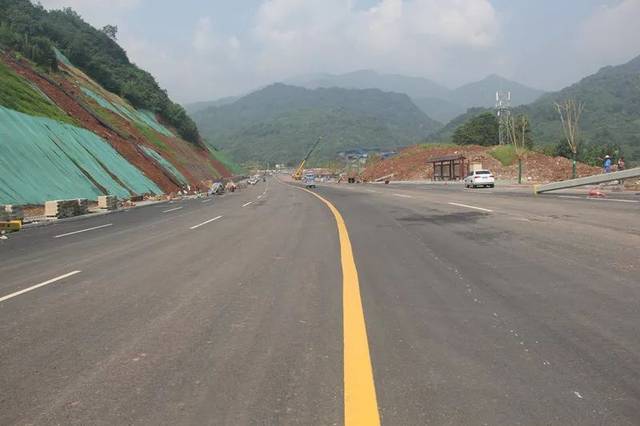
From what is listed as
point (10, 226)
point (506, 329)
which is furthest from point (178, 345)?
point (10, 226)

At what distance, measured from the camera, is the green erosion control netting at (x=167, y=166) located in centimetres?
5566

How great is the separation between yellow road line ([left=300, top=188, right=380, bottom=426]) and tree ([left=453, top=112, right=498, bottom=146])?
110103 millimetres

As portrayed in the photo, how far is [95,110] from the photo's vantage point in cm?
5403

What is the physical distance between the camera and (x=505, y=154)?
2753 inches

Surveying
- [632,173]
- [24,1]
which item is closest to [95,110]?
[24,1]

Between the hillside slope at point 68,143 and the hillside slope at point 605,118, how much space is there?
274 ft

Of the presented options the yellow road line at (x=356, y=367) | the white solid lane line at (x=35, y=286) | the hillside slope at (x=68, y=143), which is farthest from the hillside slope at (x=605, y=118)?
the white solid lane line at (x=35, y=286)

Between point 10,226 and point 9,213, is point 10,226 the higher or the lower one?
the lower one

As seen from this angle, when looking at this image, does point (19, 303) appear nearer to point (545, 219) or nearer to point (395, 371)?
point (395, 371)

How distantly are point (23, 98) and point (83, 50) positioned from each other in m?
42.3

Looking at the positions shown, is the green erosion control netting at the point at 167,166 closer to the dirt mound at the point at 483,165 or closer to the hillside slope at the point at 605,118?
the dirt mound at the point at 483,165

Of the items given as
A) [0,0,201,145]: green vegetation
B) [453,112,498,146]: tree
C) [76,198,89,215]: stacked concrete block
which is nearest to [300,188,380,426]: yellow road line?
[76,198,89,215]: stacked concrete block

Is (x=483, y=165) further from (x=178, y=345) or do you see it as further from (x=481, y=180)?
(x=178, y=345)

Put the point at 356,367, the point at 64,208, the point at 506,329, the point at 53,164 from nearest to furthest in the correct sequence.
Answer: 1. the point at 356,367
2. the point at 506,329
3. the point at 64,208
4. the point at 53,164
